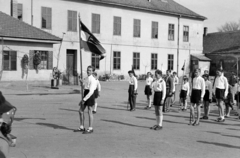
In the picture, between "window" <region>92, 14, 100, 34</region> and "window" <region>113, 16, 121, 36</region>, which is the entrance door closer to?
"window" <region>92, 14, 100, 34</region>

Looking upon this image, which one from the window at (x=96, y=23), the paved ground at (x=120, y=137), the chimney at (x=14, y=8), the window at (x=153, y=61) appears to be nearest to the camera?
the paved ground at (x=120, y=137)

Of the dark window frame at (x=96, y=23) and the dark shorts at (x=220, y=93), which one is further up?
the dark window frame at (x=96, y=23)

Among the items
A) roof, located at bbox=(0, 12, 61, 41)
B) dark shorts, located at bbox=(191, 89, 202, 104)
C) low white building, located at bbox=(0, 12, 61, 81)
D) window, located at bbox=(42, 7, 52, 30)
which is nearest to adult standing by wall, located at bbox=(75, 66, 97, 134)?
dark shorts, located at bbox=(191, 89, 202, 104)

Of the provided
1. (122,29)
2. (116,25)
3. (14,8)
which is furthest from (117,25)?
(14,8)

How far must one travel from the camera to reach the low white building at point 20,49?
76.5 ft

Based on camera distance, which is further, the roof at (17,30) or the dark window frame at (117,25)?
the dark window frame at (117,25)

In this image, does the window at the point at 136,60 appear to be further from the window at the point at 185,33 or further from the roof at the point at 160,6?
the window at the point at 185,33

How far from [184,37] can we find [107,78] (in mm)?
14254

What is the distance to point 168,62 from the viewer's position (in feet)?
128

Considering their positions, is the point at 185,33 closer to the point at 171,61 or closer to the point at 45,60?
the point at 171,61

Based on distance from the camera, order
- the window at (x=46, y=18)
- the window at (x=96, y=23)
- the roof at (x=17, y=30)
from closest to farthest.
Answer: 1. the roof at (x=17, y=30)
2. the window at (x=46, y=18)
3. the window at (x=96, y=23)

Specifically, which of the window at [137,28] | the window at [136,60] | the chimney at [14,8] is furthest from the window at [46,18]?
the window at [136,60]

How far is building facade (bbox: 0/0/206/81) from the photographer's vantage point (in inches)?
1150

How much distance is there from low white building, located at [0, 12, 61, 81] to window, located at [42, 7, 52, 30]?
3944 millimetres
